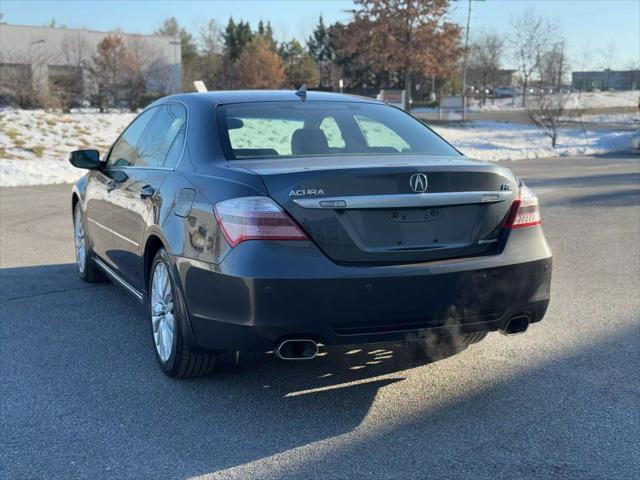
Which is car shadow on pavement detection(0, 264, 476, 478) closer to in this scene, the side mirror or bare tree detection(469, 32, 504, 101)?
the side mirror

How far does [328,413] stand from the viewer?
3730 millimetres

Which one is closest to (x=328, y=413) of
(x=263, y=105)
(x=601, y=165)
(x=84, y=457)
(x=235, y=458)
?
(x=235, y=458)

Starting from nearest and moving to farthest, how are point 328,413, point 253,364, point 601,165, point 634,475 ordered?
point 634,475
point 328,413
point 253,364
point 601,165

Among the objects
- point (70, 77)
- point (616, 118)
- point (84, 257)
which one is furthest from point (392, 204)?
point (616, 118)

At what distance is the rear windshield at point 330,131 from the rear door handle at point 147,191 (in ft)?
1.91

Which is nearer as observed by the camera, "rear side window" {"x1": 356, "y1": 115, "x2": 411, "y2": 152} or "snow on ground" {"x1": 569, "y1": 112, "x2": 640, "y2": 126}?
"rear side window" {"x1": 356, "y1": 115, "x2": 411, "y2": 152}

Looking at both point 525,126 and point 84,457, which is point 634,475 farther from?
point 525,126

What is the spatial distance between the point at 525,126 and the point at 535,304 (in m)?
39.0

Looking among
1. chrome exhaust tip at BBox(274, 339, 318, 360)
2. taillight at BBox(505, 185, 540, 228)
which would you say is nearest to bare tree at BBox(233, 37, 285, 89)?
taillight at BBox(505, 185, 540, 228)

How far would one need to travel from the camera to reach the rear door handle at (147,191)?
172 inches

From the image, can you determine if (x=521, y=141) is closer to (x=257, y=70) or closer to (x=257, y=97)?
(x=257, y=70)

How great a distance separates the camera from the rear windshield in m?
4.28

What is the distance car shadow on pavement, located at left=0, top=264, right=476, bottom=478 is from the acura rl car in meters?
0.29

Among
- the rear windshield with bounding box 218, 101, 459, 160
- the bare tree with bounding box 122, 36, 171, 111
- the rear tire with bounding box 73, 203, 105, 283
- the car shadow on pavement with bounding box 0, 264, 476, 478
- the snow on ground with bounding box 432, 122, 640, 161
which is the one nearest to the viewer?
the car shadow on pavement with bounding box 0, 264, 476, 478
